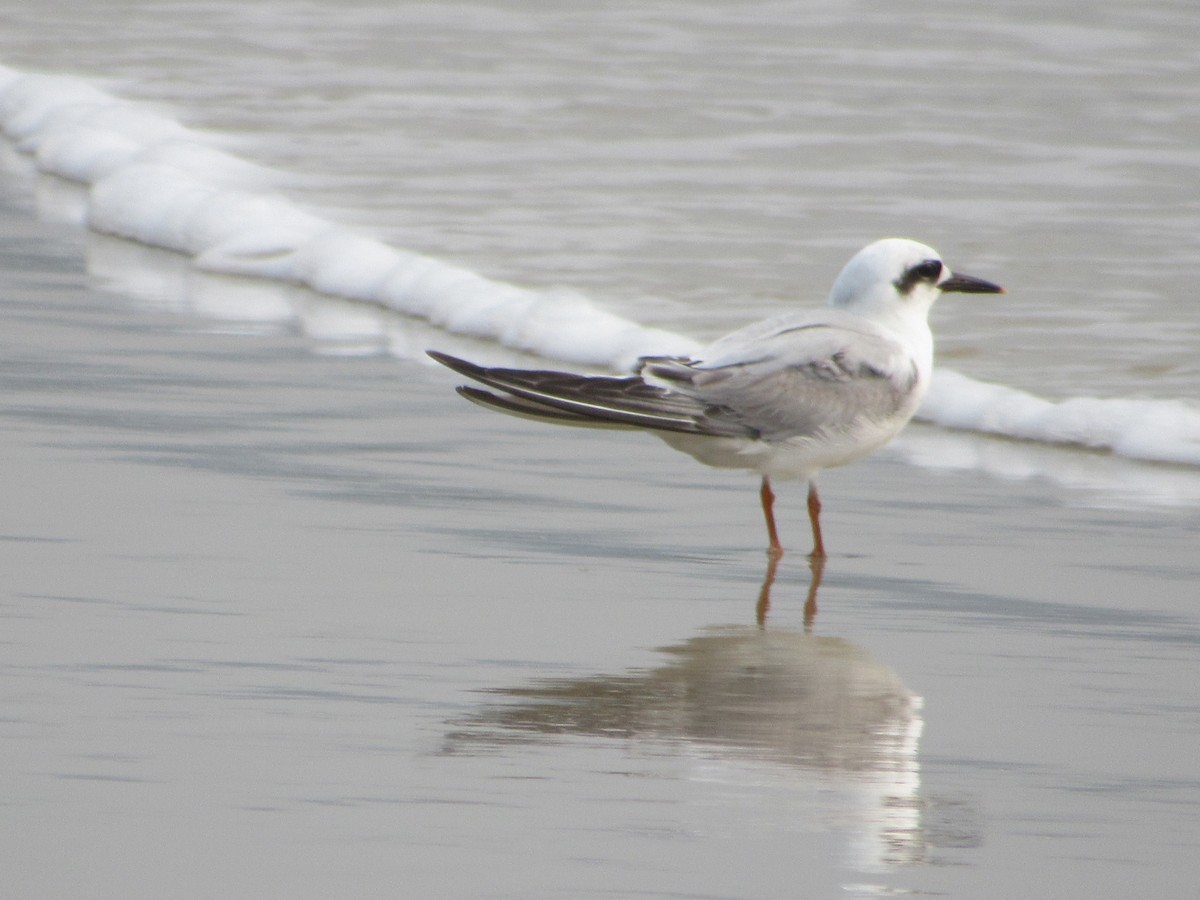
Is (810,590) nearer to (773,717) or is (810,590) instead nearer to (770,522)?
(770,522)

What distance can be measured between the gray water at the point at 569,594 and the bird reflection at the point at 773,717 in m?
0.01

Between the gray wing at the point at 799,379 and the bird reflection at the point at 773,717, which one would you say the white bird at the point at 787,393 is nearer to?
the gray wing at the point at 799,379

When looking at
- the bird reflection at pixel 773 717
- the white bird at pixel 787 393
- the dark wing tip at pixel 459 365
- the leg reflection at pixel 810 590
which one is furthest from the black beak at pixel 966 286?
the bird reflection at pixel 773 717

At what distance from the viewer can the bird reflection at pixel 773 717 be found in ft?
12.4

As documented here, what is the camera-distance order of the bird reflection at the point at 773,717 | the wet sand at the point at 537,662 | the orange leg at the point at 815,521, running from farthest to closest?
the orange leg at the point at 815,521 → the bird reflection at the point at 773,717 → the wet sand at the point at 537,662

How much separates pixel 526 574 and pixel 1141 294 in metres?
4.81

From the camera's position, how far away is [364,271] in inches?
364

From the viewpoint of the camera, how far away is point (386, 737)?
3982 mm

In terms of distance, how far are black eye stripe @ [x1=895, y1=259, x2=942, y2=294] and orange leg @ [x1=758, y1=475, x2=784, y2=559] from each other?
677 mm

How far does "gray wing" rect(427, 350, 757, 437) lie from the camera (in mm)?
5422

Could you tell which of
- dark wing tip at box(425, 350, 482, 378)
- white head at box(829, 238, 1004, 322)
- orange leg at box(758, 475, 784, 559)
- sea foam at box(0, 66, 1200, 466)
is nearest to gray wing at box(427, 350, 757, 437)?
dark wing tip at box(425, 350, 482, 378)

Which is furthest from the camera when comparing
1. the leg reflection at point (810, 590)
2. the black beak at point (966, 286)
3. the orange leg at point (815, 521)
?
the black beak at point (966, 286)

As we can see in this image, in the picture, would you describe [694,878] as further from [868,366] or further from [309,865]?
[868,366]

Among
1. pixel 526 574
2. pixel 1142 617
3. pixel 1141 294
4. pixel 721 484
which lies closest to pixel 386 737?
pixel 526 574
